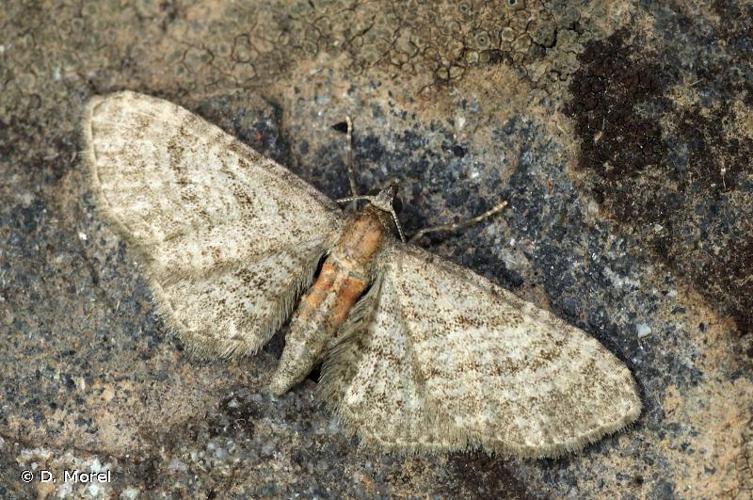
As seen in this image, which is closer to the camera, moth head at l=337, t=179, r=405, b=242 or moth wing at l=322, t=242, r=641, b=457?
moth wing at l=322, t=242, r=641, b=457

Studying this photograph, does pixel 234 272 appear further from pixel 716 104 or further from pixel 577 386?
pixel 716 104

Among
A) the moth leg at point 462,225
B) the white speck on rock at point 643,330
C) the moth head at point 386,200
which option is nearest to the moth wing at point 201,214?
the moth head at point 386,200

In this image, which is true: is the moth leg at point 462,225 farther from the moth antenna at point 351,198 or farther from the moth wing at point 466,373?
the moth antenna at point 351,198

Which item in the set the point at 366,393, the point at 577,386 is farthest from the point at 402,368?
the point at 577,386

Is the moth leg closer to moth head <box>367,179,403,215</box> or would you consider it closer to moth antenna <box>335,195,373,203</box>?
moth head <box>367,179,403,215</box>

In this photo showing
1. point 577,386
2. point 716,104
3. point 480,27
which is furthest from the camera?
point 480,27

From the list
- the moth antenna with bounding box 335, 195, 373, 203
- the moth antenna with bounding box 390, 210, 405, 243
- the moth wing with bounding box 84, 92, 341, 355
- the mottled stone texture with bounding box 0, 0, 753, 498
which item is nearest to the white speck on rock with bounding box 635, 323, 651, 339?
the mottled stone texture with bounding box 0, 0, 753, 498
